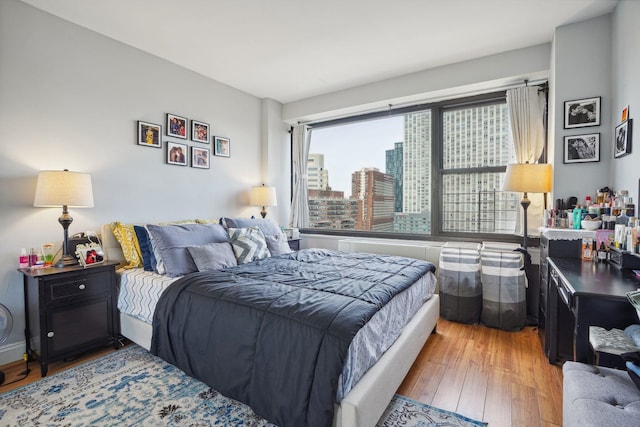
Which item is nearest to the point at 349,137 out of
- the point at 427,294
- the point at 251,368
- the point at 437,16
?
the point at 437,16

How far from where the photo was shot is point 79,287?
2.35 metres

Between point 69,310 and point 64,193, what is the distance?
0.89 meters

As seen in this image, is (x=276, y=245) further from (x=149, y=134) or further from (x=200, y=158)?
(x=149, y=134)

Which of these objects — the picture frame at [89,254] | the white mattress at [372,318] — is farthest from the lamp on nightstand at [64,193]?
the white mattress at [372,318]

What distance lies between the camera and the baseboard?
7.54ft

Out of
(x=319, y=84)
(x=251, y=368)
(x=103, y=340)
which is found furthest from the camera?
(x=319, y=84)

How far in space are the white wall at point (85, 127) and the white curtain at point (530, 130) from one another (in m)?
3.49

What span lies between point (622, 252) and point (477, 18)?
2.11 m

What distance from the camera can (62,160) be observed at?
103 inches

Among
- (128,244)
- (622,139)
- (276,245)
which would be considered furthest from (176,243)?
(622,139)

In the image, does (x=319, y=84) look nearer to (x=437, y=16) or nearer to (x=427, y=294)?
(x=437, y=16)

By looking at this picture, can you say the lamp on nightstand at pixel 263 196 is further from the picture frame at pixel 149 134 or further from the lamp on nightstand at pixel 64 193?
the lamp on nightstand at pixel 64 193

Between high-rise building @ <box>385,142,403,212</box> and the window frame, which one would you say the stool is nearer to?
the window frame

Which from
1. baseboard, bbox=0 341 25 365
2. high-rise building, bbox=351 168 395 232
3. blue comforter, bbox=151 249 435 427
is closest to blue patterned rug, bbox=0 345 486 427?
blue comforter, bbox=151 249 435 427
